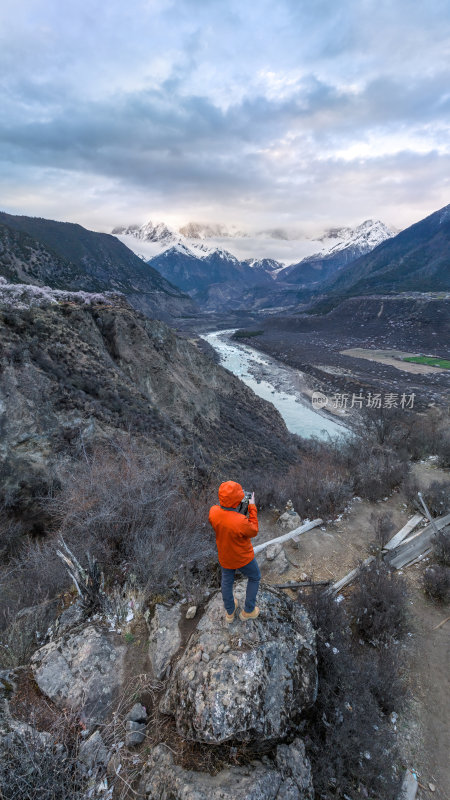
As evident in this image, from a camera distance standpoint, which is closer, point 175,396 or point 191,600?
point 191,600

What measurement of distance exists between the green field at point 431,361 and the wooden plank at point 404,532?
5516 centimetres

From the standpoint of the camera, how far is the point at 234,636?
3.26m

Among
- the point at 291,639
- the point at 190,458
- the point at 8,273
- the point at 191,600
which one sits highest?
the point at 8,273

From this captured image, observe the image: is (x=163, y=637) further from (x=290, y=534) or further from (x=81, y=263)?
(x=81, y=263)

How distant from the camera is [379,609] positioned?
4816mm

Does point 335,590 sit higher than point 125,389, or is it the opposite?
point 125,389

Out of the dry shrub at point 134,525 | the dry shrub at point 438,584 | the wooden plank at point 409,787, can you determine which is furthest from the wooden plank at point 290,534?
the wooden plank at point 409,787

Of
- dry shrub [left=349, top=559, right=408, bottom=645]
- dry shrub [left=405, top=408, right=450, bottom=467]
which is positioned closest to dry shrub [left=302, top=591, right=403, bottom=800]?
dry shrub [left=349, top=559, right=408, bottom=645]

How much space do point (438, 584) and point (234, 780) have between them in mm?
4652

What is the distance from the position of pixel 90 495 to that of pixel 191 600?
2778mm

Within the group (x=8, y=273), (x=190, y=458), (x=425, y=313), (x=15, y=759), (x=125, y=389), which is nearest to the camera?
(x=15, y=759)

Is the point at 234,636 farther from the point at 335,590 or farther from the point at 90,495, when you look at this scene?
the point at 90,495

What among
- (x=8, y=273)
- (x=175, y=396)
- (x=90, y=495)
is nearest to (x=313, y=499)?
(x=90, y=495)

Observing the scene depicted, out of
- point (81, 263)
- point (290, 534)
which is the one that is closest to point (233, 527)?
point (290, 534)
